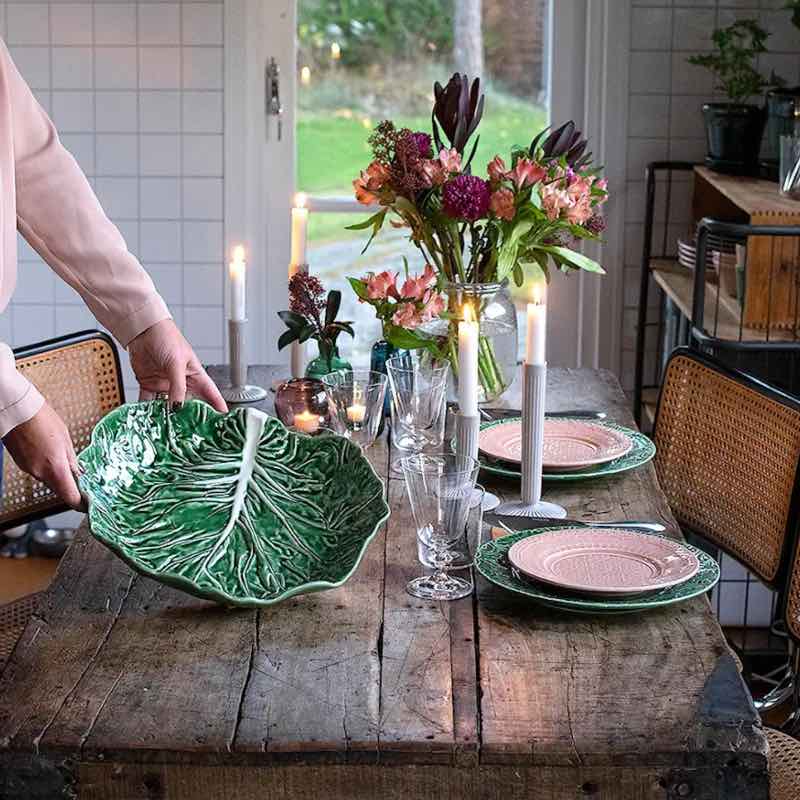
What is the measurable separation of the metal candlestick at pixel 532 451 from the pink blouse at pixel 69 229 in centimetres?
52

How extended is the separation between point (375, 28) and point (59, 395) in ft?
5.61

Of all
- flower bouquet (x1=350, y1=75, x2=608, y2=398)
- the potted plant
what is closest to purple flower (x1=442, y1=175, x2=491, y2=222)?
flower bouquet (x1=350, y1=75, x2=608, y2=398)

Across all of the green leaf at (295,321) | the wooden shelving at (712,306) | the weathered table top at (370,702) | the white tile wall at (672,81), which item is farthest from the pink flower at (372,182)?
the white tile wall at (672,81)

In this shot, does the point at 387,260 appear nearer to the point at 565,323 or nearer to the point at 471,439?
the point at 565,323

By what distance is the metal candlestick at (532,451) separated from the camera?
6.20ft

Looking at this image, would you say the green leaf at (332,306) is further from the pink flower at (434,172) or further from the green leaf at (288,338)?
the pink flower at (434,172)

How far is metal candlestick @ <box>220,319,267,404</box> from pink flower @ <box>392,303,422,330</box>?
0.39 metres

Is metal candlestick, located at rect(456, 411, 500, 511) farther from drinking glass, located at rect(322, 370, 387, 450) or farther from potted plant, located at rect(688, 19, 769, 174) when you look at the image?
potted plant, located at rect(688, 19, 769, 174)

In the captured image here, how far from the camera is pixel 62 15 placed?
145 inches

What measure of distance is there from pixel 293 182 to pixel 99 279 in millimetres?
1899

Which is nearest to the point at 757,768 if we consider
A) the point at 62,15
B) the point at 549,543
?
the point at 549,543

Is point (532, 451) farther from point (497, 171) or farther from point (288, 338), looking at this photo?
point (288, 338)

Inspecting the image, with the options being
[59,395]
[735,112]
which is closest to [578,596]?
[59,395]

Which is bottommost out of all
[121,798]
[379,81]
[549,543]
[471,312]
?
[121,798]
